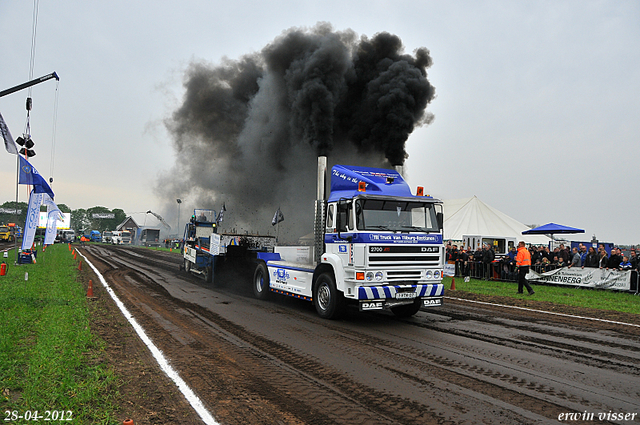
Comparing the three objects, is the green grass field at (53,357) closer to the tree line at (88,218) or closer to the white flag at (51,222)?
the white flag at (51,222)

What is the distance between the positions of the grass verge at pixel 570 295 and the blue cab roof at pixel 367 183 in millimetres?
6617

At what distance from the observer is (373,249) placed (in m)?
8.08

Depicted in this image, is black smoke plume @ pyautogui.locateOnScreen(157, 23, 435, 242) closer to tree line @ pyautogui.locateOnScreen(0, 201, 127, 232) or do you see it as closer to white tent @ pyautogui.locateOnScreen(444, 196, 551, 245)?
white tent @ pyautogui.locateOnScreen(444, 196, 551, 245)

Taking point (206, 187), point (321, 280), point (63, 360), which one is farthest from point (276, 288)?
point (206, 187)

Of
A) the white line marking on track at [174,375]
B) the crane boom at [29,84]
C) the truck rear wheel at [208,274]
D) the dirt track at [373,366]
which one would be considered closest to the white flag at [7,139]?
the crane boom at [29,84]

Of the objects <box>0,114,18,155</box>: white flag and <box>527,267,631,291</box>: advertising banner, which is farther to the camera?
<box>527,267,631,291</box>: advertising banner

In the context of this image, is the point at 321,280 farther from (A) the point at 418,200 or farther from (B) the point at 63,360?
(B) the point at 63,360

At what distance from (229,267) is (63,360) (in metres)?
9.45

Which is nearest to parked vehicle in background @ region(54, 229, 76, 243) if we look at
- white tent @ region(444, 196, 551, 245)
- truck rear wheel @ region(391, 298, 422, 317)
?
white tent @ region(444, 196, 551, 245)

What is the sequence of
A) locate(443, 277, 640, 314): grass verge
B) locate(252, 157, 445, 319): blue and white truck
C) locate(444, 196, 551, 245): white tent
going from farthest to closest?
locate(444, 196, 551, 245): white tent
locate(443, 277, 640, 314): grass verge
locate(252, 157, 445, 319): blue and white truck

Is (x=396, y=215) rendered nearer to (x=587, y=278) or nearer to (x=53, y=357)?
(x=53, y=357)

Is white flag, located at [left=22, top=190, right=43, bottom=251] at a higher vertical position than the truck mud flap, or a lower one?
higher

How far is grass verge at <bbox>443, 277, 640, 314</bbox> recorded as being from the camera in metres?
11.9

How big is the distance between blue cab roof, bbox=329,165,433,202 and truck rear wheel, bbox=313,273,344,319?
1747 mm
